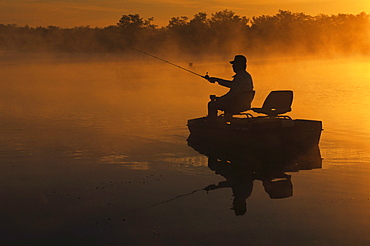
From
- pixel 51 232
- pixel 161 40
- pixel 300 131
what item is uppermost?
pixel 161 40

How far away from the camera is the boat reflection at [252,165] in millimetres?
9523

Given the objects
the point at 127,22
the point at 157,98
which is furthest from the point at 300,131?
the point at 127,22

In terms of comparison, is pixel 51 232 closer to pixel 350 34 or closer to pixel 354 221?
pixel 354 221

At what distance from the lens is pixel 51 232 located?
751 centimetres

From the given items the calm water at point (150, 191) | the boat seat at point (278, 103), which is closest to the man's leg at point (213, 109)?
the calm water at point (150, 191)

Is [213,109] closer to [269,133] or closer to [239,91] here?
[239,91]

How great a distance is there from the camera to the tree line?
362ft

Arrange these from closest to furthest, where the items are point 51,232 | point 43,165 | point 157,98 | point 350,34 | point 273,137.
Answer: point 51,232
point 43,165
point 273,137
point 157,98
point 350,34

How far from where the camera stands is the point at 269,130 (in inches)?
482

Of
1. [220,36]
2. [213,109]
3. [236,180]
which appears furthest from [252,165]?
[220,36]

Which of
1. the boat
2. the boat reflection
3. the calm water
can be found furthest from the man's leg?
the calm water

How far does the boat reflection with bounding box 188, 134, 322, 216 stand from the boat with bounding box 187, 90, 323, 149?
0.48 feet

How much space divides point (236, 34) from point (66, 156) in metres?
105

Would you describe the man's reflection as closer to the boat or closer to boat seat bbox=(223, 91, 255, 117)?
the boat
